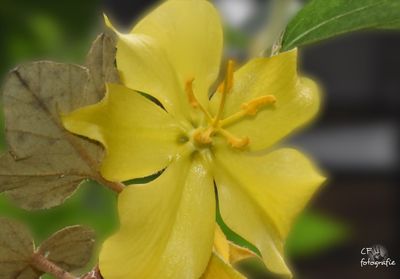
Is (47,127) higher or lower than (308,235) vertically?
higher

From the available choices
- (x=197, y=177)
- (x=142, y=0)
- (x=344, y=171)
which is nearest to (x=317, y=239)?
(x=197, y=177)

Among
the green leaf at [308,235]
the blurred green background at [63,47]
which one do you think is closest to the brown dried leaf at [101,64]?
the blurred green background at [63,47]

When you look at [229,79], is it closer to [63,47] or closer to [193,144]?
[193,144]

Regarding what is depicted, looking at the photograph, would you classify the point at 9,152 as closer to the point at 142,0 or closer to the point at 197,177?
the point at 197,177

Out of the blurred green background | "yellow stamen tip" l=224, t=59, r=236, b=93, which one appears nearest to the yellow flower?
"yellow stamen tip" l=224, t=59, r=236, b=93

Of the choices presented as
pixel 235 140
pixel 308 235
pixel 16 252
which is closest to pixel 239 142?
pixel 235 140

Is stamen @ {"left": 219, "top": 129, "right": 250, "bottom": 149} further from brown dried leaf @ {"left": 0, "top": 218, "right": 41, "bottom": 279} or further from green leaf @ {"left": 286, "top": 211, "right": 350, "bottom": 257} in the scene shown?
green leaf @ {"left": 286, "top": 211, "right": 350, "bottom": 257}
